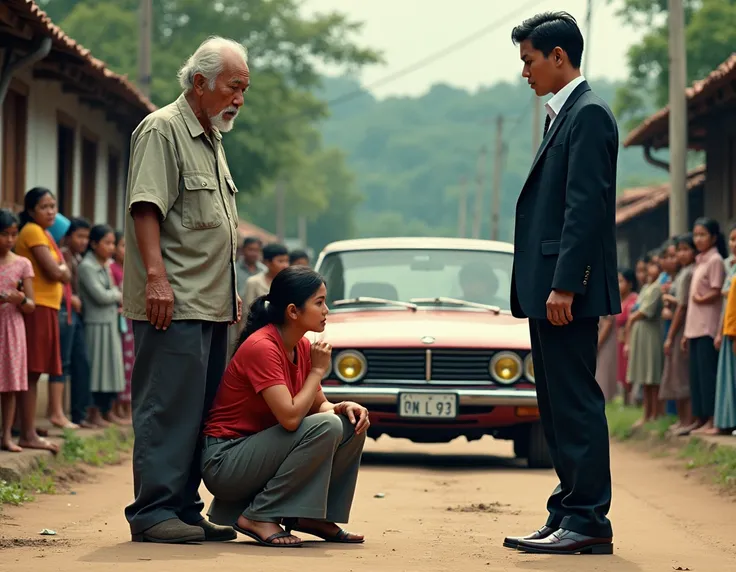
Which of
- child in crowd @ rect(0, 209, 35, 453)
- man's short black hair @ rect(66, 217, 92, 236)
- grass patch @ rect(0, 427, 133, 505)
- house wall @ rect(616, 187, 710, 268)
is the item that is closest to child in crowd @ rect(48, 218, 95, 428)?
man's short black hair @ rect(66, 217, 92, 236)

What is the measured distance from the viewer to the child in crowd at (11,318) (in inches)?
403

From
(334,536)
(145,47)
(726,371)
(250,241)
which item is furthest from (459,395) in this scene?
(145,47)

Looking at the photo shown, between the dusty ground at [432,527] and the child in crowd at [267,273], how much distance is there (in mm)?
2257

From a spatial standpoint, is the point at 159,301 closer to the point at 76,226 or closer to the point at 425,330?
the point at 425,330

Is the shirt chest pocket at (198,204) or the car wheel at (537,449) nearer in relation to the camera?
the shirt chest pocket at (198,204)

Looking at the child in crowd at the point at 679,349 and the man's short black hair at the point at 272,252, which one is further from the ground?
the man's short black hair at the point at 272,252

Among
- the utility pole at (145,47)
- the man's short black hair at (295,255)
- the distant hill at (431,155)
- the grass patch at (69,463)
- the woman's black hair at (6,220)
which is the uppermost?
the distant hill at (431,155)

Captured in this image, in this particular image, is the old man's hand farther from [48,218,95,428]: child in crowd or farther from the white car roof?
the white car roof

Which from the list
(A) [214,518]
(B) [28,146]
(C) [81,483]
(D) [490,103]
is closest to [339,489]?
(A) [214,518]

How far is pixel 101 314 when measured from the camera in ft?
45.1

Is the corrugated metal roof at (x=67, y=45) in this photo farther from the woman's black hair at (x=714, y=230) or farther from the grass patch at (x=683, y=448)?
the grass patch at (x=683, y=448)

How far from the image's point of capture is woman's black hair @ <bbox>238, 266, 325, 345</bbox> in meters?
7.01

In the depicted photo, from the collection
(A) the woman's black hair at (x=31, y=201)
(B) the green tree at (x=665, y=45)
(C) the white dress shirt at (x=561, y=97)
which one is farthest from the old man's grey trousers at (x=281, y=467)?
(B) the green tree at (x=665, y=45)

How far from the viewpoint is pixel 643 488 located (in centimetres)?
1093
